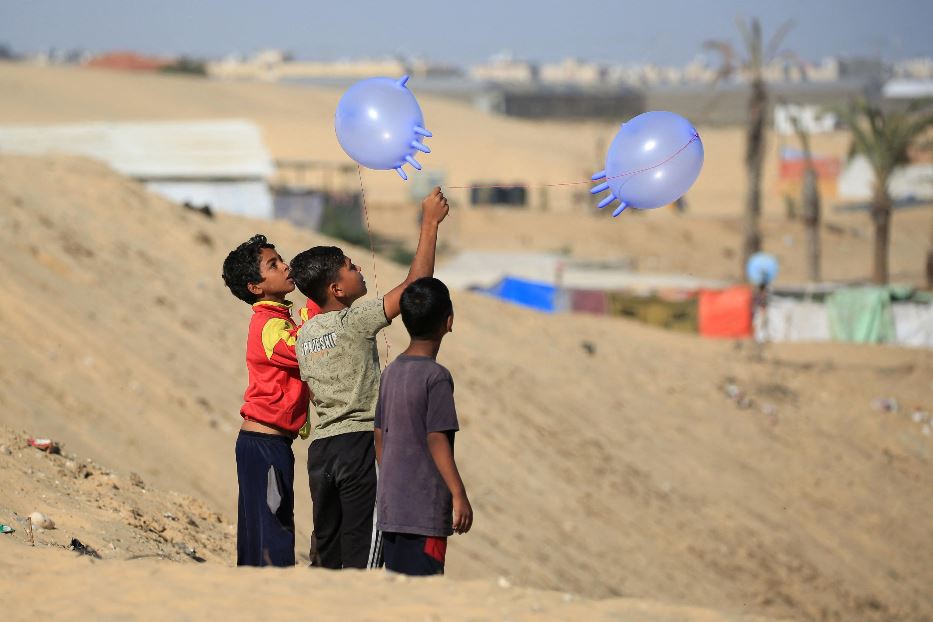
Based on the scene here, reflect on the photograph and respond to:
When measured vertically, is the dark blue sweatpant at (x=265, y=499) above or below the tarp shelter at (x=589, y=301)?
above

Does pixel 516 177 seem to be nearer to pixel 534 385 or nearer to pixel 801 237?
pixel 801 237

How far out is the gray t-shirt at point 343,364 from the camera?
188 inches

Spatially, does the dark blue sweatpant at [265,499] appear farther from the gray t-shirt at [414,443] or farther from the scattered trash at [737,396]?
the scattered trash at [737,396]

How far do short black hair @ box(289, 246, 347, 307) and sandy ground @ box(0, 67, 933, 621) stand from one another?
1070 millimetres

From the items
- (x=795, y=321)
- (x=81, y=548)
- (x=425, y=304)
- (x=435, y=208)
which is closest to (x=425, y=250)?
(x=435, y=208)

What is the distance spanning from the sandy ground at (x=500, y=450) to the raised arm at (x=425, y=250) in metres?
0.98

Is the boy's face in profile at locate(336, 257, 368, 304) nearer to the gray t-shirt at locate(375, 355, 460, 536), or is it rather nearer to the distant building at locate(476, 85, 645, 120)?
the gray t-shirt at locate(375, 355, 460, 536)

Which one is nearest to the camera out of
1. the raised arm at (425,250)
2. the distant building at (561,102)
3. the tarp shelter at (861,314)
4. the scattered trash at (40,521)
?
the raised arm at (425,250)

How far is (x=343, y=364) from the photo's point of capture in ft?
15.7

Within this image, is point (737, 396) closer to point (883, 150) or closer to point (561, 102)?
point (883, 150)

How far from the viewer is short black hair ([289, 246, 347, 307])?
4.83m

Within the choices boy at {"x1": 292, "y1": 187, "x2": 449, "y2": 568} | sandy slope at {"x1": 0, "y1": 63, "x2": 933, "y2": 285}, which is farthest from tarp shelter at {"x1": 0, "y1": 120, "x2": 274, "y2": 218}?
boy at {"x1": 292, "y1": 187, "x2": 449, "y2": 568}

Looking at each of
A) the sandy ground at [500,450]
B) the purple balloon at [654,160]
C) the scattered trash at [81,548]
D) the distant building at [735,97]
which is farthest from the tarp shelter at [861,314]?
the distant building at [735,97]

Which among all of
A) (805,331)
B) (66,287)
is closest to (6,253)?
(66,287)
